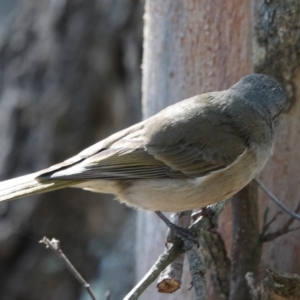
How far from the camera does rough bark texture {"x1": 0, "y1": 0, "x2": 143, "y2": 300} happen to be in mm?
6781

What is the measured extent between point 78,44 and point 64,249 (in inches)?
90.1

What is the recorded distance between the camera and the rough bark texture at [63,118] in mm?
6781

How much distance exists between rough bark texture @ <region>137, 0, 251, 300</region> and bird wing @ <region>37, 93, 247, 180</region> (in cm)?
61

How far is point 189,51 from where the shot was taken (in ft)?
14.9

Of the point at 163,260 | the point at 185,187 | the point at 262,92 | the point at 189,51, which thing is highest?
the point at 189,51

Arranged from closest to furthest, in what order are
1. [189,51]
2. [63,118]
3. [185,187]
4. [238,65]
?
[185,187], [238,65], [189,51], [63,118]

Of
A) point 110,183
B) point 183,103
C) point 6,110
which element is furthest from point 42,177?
point 6,110

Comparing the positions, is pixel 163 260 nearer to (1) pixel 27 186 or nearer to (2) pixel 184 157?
(2) pixel 184 157

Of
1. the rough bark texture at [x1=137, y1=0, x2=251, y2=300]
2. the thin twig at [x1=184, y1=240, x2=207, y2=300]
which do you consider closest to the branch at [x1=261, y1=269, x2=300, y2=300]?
the thin twig at [x1=184, y1=240, x2=207, y2=300]

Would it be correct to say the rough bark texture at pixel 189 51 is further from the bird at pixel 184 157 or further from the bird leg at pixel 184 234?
the bird leg at pixel 184 234

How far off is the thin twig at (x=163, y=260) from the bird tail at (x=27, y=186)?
0.73 m

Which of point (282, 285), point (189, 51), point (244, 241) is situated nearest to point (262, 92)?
point (189, 51)

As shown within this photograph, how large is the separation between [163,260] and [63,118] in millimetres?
3897

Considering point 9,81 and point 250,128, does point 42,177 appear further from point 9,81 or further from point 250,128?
point 9,81
